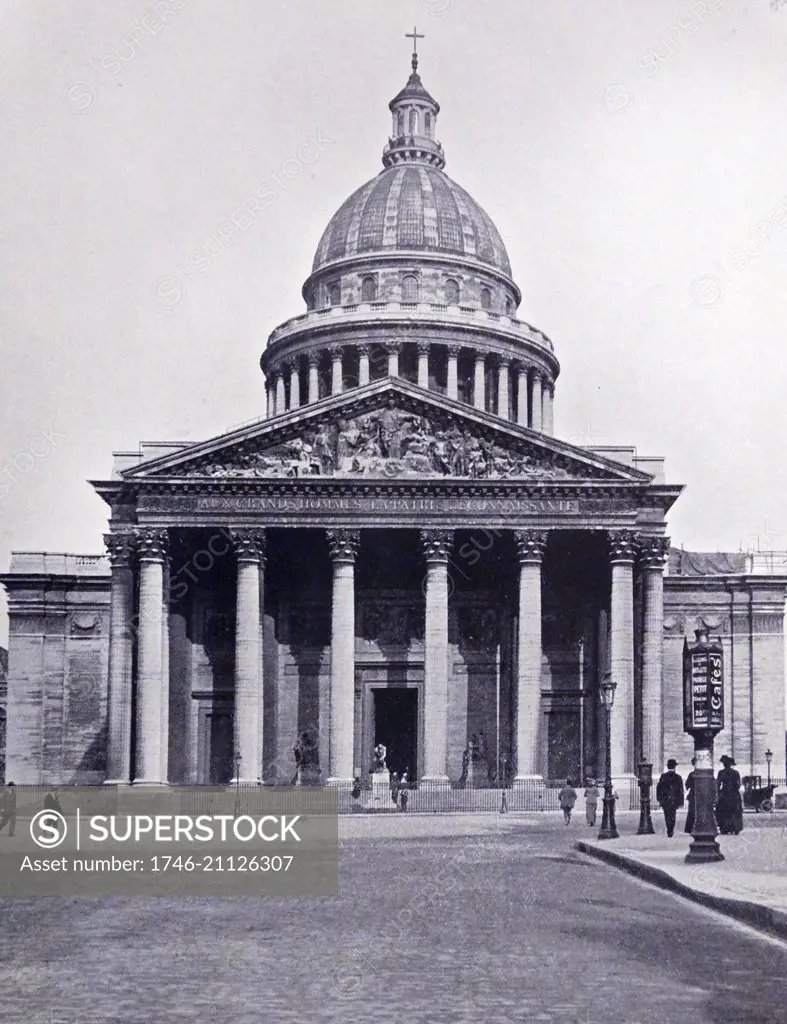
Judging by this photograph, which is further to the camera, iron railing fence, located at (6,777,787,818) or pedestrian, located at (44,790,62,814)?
iron railing fence, located at (6,777,787,818)

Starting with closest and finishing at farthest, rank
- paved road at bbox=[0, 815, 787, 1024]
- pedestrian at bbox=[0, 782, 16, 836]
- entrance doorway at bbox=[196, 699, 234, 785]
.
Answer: paved road at bbox=[0, 815, 787, 1024]
pedestrian at bbox=[0, 782, 16, 836]
entrance doorway at bbox=[196, 699, 234, 785]

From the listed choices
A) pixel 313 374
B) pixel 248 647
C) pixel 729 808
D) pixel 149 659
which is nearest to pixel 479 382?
pixel 313 374

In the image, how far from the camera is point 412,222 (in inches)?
3349

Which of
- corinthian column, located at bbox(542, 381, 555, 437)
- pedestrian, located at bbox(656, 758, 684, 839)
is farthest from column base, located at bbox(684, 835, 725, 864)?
corinthian column, located at bbox(542, 381, 555, 437)

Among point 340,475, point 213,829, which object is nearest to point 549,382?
point 340,475

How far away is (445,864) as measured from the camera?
27281 millimetres

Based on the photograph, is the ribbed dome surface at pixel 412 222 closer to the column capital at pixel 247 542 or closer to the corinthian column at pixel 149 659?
the column capital at pixel 247 542

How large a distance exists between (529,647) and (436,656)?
3.31 metres

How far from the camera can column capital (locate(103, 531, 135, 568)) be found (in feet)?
183

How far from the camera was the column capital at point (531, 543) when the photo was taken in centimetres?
5488

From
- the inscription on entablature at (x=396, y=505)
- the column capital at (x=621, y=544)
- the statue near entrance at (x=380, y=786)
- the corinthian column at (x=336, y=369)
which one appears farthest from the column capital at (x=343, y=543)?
the corinthian column at (x=336, y=369)

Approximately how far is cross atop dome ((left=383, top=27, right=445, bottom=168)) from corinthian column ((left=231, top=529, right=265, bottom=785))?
41.0 meters

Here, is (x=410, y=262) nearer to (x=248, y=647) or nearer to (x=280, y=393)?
(x=280, y=393)

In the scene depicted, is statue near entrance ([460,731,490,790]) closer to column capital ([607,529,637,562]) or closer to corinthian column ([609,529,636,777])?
corinthian column ([609,529,636,777])
